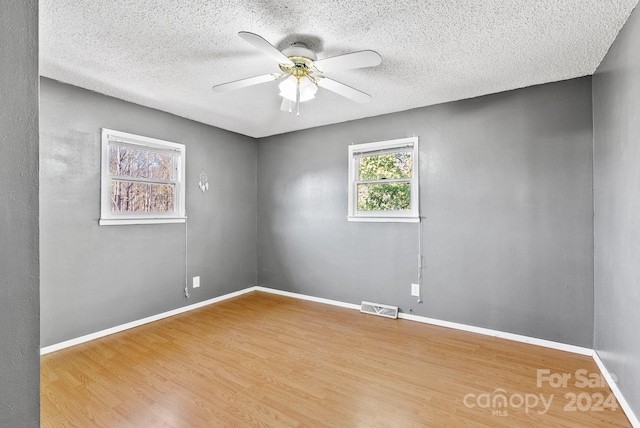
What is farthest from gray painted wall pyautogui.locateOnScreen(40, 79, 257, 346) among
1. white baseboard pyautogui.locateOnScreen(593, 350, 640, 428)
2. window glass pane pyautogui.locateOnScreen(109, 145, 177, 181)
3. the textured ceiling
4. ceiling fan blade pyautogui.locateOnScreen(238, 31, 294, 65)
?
white baseboard pyautogui.locateOnScreen(593, 350, 640, 428)

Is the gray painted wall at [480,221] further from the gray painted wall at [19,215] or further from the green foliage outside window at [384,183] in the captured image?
the gray painted wall at [19,215]

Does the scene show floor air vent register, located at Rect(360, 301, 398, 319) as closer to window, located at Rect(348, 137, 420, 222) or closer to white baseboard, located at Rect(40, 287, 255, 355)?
window, located at Rect(348, 137, 420, 222)

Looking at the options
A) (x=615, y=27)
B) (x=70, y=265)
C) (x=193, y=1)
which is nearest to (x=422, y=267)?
(x=615, y=27)

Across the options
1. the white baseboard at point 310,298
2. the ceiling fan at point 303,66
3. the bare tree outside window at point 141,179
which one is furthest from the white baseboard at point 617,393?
the bare tree outside window at point 141,179

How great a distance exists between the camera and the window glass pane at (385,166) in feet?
12.0

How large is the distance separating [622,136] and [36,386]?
3002mm

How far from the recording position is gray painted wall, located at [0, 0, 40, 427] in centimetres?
74

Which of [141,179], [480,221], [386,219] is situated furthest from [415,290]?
[141,179]

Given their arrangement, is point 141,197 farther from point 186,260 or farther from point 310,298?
point 310,298

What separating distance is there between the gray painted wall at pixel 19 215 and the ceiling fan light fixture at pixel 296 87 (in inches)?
68.0

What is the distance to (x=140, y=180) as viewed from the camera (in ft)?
11.1

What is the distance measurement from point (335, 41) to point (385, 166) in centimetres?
188

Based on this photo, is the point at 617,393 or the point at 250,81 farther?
the point at 250,81

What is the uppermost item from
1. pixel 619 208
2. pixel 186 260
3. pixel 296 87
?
pixel 296 87
